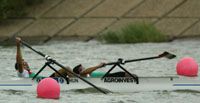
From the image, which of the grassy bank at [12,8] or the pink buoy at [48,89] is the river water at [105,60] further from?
the grassy bank at [12,8]

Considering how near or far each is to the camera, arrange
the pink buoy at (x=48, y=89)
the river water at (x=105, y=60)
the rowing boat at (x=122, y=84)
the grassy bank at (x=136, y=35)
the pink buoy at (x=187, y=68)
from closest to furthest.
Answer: the pink buoy at (x=48, y=89), the river water at (x=105, y=60), the rowing boat at (x=122, y=84), the pink buoy at (x=187, y=68), the grassy bank at (x=136, y=35)

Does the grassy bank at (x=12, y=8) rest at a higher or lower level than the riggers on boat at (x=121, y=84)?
higher

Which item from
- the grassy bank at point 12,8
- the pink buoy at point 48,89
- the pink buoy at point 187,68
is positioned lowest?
the pink buoy at point 48,89

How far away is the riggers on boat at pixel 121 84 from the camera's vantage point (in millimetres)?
23266

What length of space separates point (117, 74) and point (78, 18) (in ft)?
66.4

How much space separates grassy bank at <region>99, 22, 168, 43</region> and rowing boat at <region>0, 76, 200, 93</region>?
15.8 metres

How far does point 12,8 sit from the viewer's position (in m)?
45.2

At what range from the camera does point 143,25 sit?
3994 centimetres

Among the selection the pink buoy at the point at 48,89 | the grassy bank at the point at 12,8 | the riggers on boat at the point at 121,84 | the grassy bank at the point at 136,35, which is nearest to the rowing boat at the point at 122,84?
the riggers on boat at the point at 121,84

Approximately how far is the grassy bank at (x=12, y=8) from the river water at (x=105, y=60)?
14.4ft

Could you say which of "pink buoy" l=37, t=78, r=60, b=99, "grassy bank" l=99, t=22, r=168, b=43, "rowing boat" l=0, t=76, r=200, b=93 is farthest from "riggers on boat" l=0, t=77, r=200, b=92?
"grassy bank" l=99, t=22, r=168, b=43

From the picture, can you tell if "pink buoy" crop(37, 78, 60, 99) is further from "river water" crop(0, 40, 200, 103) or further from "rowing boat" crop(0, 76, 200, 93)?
"rowing boat" crop(0, 76, 200, 93)

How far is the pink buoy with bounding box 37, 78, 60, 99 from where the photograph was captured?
21.6 m

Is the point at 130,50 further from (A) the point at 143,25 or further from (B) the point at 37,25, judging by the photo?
(B) the point at 37,25
